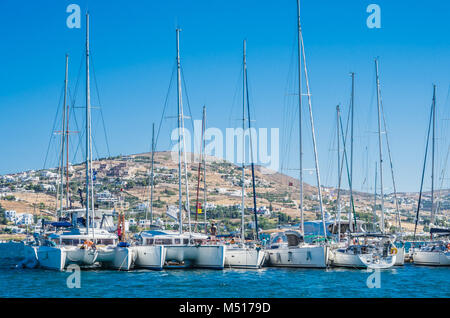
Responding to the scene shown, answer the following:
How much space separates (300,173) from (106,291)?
19332 millimetres

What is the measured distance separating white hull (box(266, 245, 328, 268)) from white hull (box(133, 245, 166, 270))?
871cm

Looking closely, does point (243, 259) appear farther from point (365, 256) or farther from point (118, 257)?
point (118, 257)

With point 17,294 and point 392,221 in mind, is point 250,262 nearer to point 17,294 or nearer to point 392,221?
point 17,294

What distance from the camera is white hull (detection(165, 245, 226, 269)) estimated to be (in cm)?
3909

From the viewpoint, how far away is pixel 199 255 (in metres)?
39.6

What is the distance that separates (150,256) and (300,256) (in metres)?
10.8

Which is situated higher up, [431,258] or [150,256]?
[150,256]

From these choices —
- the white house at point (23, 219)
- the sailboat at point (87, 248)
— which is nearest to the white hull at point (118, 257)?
the sailboat at point (87, 248)

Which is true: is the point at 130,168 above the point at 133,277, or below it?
above

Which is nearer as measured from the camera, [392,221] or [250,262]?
[250,262]

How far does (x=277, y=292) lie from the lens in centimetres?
2877

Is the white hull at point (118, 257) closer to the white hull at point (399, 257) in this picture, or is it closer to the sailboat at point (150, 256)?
the sailboat at point (150, 256)

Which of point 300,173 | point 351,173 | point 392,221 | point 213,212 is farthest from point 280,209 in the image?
point 300,173

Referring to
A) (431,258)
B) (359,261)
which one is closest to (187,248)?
(359,261)
